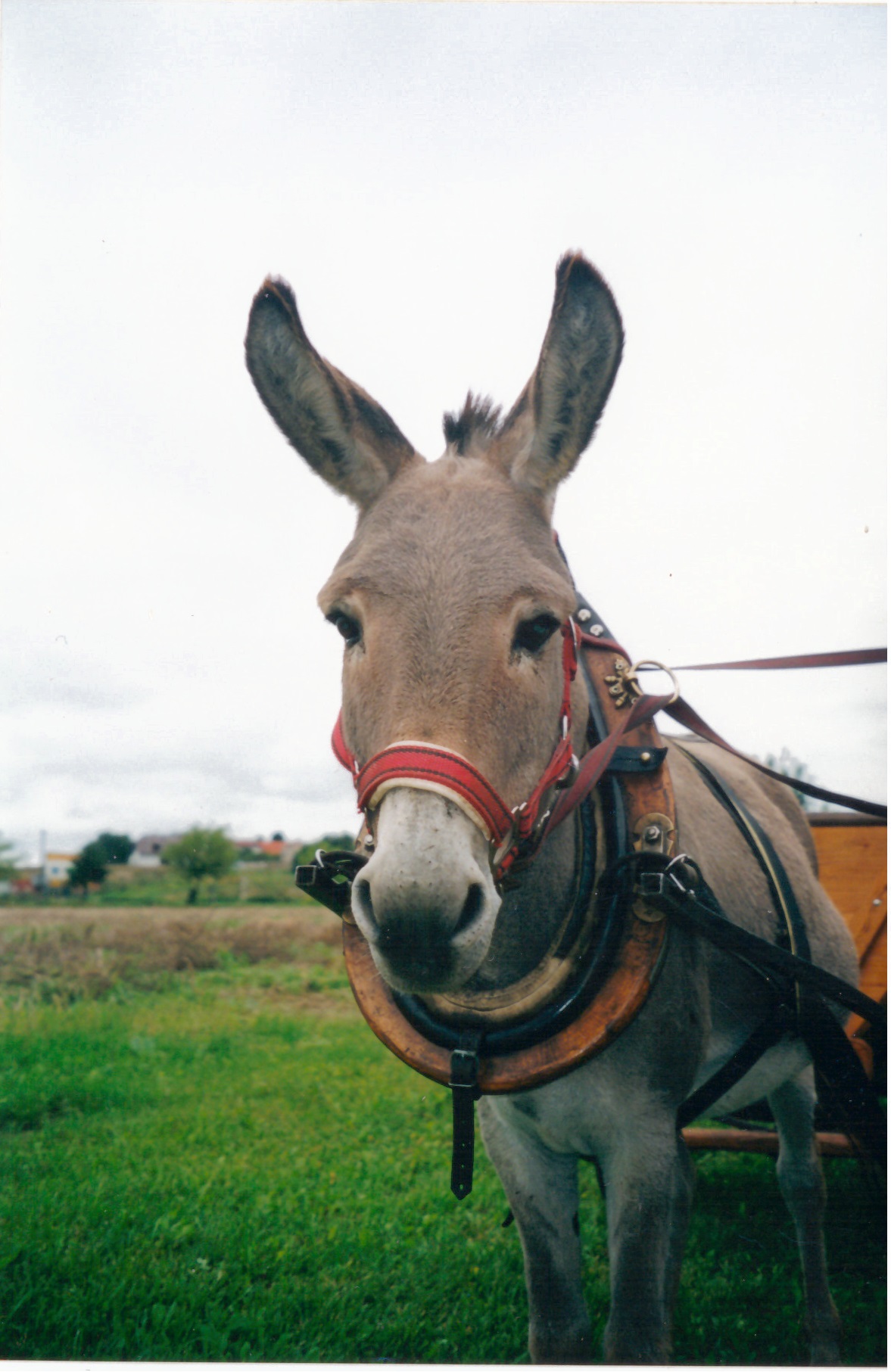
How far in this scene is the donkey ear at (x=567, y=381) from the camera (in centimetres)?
166

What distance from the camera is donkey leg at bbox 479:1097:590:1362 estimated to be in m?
1.91

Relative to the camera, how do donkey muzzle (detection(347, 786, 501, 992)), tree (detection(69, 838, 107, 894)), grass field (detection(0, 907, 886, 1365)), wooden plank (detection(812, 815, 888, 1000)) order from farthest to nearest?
wooden plank (detection(812, 815, 888, 1000)), tree (detection(69, 838, 107, 894)), grass field (detection(0, 907, 886, 1365)), donkey muzzle (detection(347, 786, 501, 992))

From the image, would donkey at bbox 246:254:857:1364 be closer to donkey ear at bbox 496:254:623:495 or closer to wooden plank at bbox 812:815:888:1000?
donkey ear at bbox 496:254:623:495

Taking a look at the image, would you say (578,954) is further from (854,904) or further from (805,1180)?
(854,904)

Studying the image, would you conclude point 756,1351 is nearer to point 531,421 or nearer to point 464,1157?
point 464,1157

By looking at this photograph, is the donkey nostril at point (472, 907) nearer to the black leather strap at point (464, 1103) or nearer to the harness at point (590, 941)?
the harness at point (590, 941)

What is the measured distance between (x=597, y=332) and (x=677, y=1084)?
167 centimetres

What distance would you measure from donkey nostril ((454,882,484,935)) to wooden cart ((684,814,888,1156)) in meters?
2.41

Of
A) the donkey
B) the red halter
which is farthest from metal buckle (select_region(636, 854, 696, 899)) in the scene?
the red halter

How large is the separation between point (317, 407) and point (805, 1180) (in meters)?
3.13

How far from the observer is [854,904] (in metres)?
3.62

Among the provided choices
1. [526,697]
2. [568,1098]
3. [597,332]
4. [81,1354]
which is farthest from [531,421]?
[81,1354]

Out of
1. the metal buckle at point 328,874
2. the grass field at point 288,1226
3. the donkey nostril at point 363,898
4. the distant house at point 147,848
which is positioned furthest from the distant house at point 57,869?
the donkey nostril at point 363,898

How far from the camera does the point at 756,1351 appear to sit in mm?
2527
